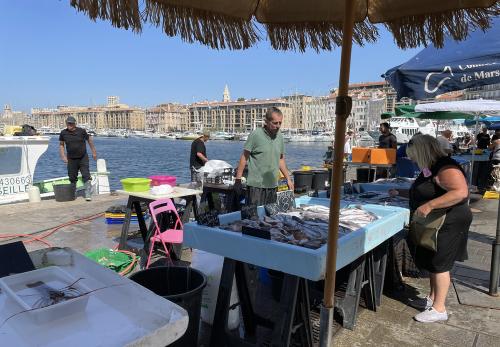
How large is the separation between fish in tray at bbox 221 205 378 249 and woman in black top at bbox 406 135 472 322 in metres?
0.49

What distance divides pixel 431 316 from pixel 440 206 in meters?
0.98

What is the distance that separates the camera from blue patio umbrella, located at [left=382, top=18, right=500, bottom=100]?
358 centimetres

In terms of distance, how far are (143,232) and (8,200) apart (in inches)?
256

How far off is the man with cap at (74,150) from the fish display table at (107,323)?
7602mm

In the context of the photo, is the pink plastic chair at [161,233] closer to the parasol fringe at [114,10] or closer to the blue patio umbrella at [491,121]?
the parasol fringe at [114,10]

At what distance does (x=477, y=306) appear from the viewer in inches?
147

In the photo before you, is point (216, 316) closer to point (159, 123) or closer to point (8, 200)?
point (8, 200)

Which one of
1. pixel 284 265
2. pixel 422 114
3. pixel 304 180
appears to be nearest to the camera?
pixel 284 265

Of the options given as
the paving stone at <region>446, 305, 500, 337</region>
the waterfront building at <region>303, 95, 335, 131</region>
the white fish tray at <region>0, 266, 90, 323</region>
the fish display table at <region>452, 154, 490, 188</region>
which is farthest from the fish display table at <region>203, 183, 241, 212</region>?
the waterfront building at <region>303, 95, 335, 131</region>

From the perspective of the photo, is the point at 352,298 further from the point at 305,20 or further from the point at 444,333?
the point at 305,20

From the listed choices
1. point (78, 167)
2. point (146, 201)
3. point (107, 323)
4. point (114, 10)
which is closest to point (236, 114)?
point (78, 167)

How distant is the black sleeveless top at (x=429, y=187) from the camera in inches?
129

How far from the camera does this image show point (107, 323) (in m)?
1.46

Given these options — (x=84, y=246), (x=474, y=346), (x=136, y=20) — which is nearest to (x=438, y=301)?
(x=474, y=346)
